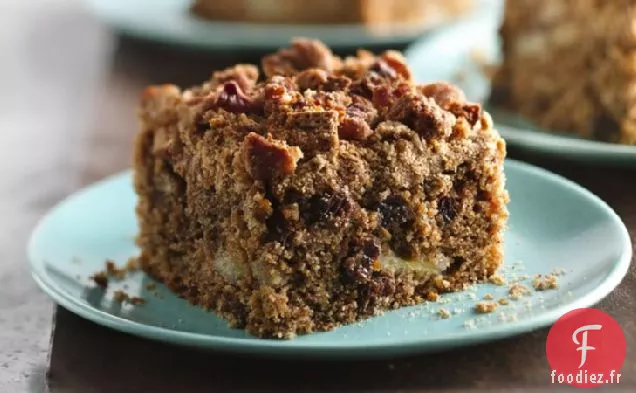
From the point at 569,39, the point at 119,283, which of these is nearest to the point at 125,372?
the point at 119,283

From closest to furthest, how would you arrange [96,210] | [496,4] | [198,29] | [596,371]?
1. [596,371]
2. [96,210]
3. [198,29]
4. [496,4]

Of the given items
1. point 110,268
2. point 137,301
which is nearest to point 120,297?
point 137,301

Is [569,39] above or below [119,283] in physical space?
above

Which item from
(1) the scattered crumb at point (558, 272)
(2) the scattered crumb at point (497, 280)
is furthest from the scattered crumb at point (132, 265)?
(1) the scattered crumb at point (558, 272)

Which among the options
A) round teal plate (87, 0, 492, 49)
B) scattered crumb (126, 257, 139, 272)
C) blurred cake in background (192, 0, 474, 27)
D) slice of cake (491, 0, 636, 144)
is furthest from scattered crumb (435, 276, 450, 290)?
blurred cake in background (192, 0, 474, 27)

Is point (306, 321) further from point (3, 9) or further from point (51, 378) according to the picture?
point (3, 9)
